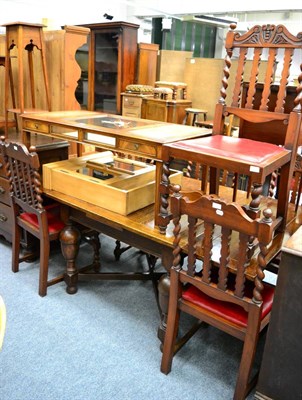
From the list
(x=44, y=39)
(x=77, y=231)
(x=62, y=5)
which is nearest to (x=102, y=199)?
(x=77, y=231)

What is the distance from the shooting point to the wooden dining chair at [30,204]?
83.7 inches

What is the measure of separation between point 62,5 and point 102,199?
6447mm

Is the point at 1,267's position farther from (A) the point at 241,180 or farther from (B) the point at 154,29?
(B) the point at 154,29

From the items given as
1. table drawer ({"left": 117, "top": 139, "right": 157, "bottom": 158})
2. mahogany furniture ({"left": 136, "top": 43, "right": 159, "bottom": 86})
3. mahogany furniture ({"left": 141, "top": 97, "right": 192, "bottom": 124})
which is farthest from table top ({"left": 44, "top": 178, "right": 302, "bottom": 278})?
mahogany furniture ({"left": 136, "top": 43, "right": 159, "bottom": 86})

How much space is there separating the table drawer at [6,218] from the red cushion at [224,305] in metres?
1.67

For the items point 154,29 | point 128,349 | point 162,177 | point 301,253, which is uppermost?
point 154,29

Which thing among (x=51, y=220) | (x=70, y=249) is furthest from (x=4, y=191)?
(x=70, y=249)

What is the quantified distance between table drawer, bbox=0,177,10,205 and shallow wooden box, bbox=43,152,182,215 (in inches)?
21.6

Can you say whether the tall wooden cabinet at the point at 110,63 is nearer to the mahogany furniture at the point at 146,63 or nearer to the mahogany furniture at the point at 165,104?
the mahogany furniture at the point at 146,63

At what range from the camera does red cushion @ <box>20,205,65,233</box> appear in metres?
2.39

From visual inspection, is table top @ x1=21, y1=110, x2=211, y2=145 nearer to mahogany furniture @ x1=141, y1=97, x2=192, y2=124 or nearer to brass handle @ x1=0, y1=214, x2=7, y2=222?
brass handle @ x1=0, y1=214, x2=7, y2=222

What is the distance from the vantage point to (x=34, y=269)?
8.82 ft

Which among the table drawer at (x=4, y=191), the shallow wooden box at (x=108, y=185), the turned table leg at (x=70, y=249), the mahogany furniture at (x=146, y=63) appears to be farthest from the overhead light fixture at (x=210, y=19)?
the turned table leg at (x=70, y=249)

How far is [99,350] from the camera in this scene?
1942mm
